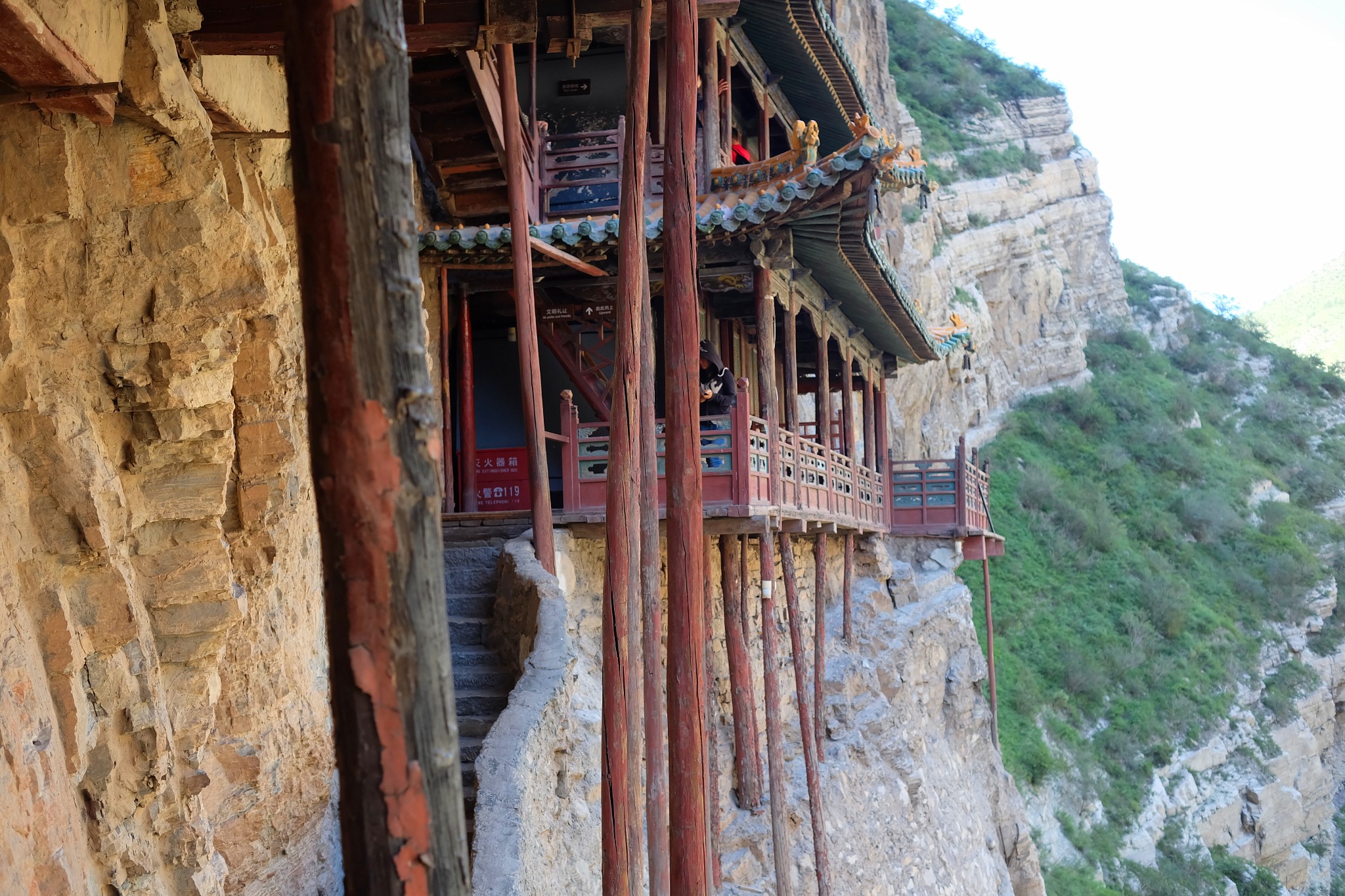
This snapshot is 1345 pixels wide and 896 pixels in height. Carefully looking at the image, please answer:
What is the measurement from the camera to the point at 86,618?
3701 mm

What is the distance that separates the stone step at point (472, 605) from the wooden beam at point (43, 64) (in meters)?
4.93

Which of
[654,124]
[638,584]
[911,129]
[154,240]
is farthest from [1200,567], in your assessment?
[154,240]

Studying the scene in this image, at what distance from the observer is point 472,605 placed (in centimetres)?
795

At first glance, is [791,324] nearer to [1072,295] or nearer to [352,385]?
[352,385]

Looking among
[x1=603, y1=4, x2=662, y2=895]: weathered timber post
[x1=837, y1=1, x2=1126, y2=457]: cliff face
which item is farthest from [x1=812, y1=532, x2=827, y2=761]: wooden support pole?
[x1=837, y1=1, x2=1126, y2=457]: cliff face

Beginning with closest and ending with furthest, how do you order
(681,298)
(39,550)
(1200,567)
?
(39,550) → (681,298) → (1200,567)

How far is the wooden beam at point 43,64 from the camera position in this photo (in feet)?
9.21

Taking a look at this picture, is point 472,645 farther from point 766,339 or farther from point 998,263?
point 998,263

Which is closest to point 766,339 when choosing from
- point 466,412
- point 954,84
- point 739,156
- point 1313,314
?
point 466,412

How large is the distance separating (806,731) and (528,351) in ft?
17.0

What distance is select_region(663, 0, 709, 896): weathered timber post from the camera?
178 inches

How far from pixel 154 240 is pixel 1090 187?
38.9m

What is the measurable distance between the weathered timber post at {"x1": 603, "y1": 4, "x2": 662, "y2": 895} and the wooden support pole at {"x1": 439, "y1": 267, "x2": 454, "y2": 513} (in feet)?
14.0

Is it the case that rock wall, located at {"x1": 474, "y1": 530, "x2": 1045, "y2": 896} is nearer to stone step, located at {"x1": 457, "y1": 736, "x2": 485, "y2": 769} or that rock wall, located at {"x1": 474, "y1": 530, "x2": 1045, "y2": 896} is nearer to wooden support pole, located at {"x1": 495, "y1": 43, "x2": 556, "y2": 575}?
wooden support pole, located at {"x1": 495, "y1": 43, "x2": 556, "y2": 575}
